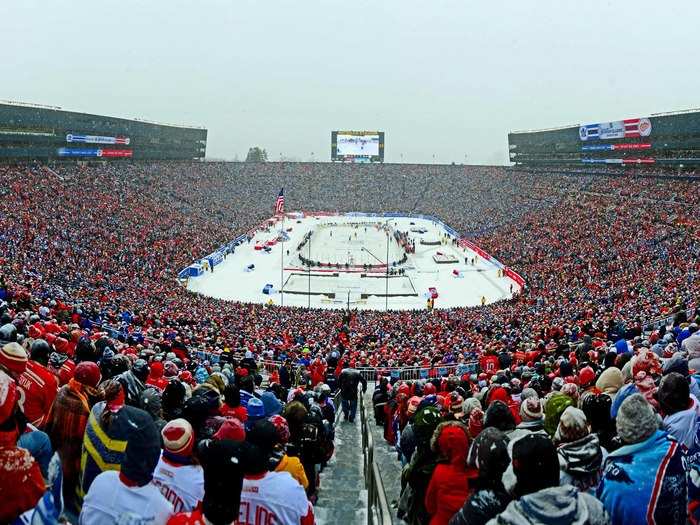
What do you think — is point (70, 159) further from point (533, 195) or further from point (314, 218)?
point (533, 195)

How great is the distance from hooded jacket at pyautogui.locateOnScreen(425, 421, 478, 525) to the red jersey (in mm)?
3294

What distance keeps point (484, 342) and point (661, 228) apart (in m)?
27.0

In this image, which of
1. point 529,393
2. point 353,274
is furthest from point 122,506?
point 353,274

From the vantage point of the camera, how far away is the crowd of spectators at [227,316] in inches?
177

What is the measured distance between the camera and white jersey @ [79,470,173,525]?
2898 mm

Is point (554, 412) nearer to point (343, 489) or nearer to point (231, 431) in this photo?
point (231, 431)

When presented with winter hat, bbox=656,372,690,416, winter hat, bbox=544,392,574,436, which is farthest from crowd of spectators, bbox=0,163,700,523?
winter hat, bbox=656,372,690,416

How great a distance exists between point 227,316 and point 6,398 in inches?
900

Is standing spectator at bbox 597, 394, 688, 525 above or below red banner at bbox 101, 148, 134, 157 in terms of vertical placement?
below

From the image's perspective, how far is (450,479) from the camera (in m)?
4.13

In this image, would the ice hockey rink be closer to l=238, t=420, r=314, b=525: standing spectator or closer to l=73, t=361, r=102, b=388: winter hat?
l=73, t=361, r=102, b=388: winter hat

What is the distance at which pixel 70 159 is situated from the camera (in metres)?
60.5

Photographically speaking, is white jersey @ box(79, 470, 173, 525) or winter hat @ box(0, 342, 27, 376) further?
winter hat @ box(0, 342, 27, 376)

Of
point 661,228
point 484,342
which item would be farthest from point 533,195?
point 484,342
